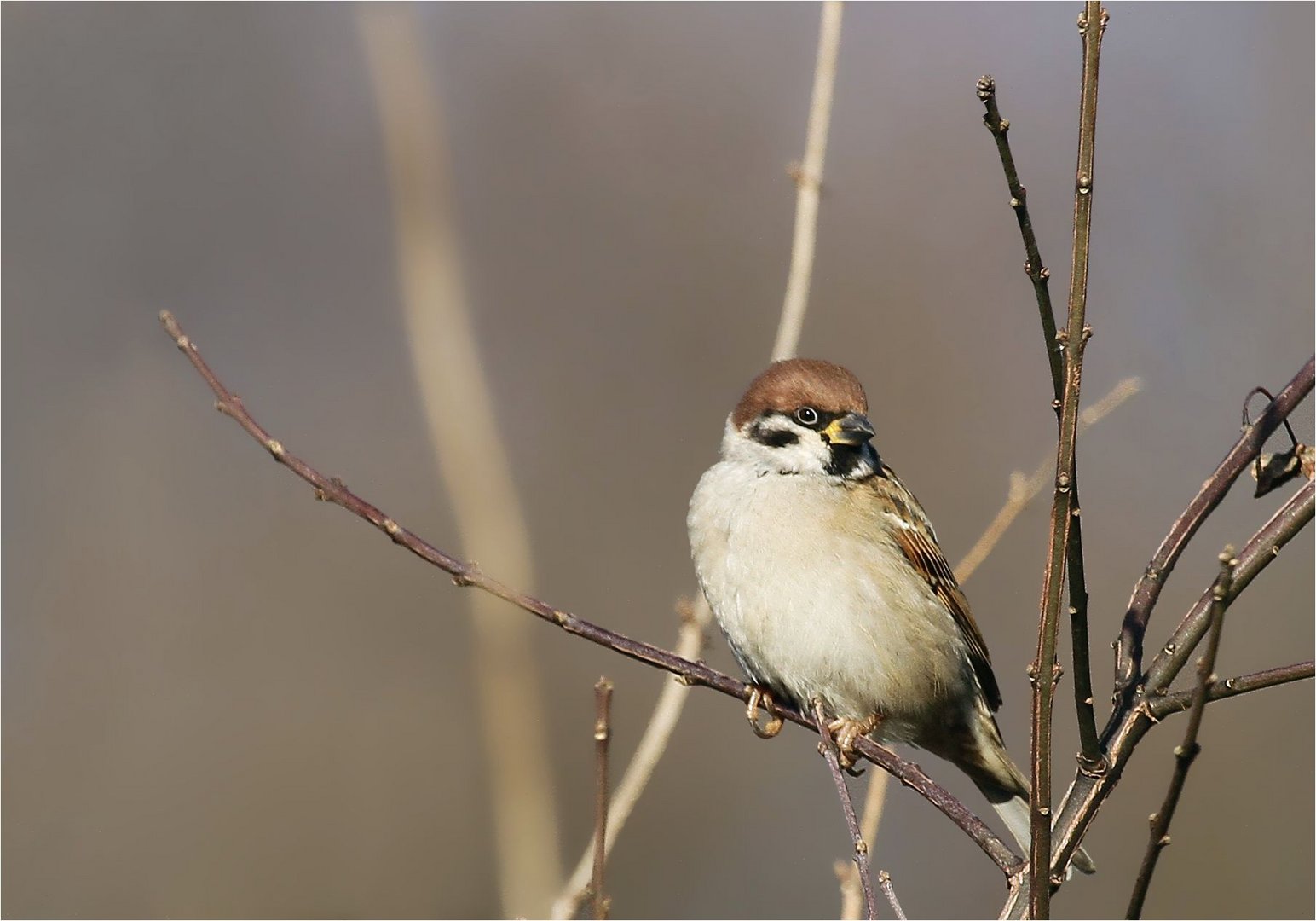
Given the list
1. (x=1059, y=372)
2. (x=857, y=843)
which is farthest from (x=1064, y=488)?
(x=857, y=843)

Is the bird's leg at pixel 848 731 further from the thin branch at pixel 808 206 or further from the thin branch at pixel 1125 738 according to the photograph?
the thin branch at pixel 1125 738

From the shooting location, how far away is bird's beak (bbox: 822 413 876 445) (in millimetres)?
2893

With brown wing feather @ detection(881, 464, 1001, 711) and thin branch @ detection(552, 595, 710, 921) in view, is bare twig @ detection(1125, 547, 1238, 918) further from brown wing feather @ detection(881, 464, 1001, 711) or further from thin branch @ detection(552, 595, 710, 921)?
brown wing feather @ detection(881, 464, 1001, 711)

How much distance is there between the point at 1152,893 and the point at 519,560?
3927mm

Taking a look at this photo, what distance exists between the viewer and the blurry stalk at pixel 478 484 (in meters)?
2.24

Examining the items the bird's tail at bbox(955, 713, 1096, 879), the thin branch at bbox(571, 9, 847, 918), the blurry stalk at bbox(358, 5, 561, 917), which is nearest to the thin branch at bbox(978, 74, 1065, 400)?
the thin branch at bbox(571, 9, 847, 918)

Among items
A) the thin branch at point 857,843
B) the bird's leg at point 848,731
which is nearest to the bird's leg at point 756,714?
the bird's leg at point 848,731

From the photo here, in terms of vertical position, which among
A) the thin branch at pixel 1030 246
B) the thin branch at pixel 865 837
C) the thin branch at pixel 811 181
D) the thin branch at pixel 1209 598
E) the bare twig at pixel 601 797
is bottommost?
the bare twig at pixel 601 797

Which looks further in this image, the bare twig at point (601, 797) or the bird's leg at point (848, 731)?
the bird's leg at point (848, 731)

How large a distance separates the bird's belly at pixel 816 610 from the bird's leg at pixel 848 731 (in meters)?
0.02

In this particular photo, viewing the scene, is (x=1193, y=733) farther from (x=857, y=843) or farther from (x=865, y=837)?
(x=865, y=837)

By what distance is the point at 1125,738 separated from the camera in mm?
1626

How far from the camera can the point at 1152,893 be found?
203 inches

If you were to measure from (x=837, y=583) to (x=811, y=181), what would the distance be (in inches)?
40.1
